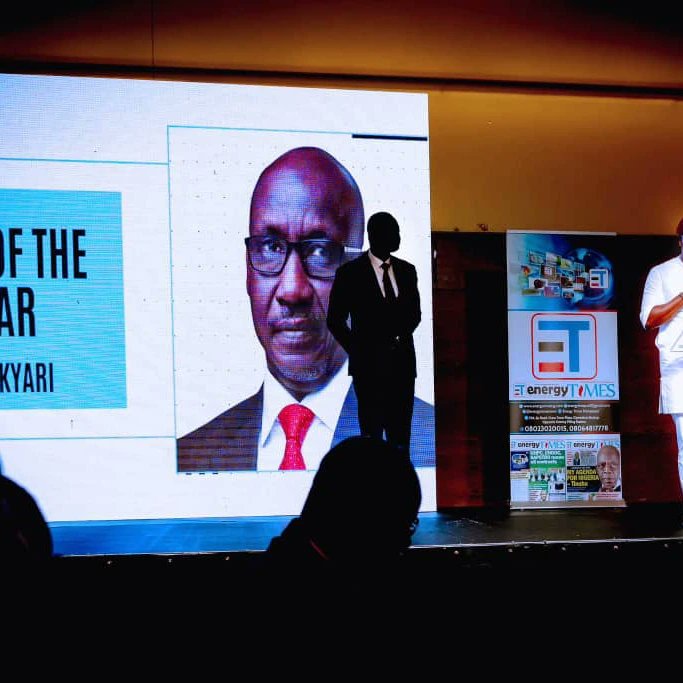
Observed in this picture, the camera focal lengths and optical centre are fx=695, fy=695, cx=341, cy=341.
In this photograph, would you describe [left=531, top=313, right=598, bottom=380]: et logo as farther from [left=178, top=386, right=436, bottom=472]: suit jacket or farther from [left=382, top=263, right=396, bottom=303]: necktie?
[left=382, top=263, right=396, bottom=303]: necktie

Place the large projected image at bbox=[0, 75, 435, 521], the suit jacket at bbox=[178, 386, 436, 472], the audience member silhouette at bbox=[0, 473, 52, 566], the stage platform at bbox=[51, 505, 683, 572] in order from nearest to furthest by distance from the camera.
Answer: the audience member silhouette at bbox=[0, 473, 52, 566]
the stage platform at bbox=[51, 505, 683, 572]
the large projected image at bbox=[0, 75, 435, 521]
the suit jacket at bbox=[178, 386, 436, 472]

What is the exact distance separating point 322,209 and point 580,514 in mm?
2014

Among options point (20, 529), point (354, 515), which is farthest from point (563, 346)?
point (20, 529)

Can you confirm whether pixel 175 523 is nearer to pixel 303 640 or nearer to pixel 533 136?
pixel 303 640

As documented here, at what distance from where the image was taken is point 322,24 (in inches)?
152

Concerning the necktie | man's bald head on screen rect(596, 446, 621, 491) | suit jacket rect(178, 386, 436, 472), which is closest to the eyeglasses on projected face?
the necktie

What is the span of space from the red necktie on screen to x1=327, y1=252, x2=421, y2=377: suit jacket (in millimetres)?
321

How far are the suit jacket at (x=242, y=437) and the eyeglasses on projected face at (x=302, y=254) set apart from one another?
598 mm

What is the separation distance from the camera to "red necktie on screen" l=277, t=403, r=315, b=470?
3.37 meters

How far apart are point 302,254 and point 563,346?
1.61 meters

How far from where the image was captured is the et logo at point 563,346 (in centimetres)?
393

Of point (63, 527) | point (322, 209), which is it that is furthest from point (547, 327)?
point (63, 527)

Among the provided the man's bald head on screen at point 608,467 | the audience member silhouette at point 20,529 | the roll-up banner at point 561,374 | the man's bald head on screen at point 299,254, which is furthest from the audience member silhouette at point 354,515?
the man's bald head on screen at point 608,467

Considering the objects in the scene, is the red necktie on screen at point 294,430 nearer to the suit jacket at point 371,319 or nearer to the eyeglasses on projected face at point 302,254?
the suit jacket at point 371,319
